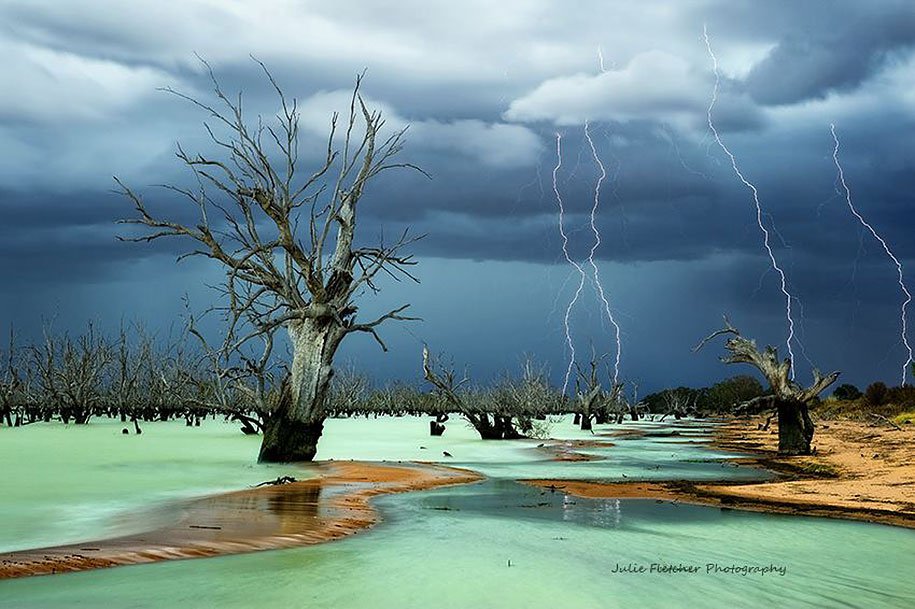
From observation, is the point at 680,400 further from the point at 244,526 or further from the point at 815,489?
the point at 244,526

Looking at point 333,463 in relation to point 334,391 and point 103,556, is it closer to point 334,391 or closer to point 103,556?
point 103,556

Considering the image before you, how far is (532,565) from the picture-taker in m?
7.33

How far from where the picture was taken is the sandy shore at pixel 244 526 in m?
6.83

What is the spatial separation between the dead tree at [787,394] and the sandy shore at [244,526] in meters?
14.0

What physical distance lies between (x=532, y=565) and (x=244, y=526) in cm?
337

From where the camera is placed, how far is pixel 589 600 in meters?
6.24

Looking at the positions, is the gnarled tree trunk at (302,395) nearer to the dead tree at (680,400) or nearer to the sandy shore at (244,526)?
the sandy shore at (244,526)

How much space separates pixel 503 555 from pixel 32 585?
4103 millimetres

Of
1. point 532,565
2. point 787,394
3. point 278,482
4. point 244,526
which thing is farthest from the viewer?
point 787,394

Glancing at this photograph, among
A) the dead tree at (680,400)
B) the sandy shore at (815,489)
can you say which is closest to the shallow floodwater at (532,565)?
the sandy shore at (815,489)

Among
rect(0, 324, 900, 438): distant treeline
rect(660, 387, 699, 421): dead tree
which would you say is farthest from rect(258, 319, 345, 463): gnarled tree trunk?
rect(660, 387, 699, 421): dead tree

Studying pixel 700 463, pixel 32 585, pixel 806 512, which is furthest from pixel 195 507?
pixel 700 463

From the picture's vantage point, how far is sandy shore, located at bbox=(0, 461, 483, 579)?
683 cm

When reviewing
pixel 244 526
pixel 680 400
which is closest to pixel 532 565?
pixel 244 526
